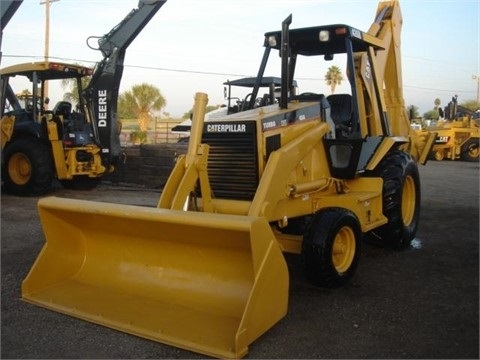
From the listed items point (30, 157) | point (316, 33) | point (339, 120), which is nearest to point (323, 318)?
point (339, 120)

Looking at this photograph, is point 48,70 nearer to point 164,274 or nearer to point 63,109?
point 63,109

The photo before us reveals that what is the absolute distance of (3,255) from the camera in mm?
5969

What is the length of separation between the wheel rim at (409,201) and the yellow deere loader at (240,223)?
0.45 meters

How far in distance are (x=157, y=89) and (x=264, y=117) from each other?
37346mm

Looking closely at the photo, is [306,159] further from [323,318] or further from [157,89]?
[157,89]

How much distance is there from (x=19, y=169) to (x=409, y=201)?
26.8 feet

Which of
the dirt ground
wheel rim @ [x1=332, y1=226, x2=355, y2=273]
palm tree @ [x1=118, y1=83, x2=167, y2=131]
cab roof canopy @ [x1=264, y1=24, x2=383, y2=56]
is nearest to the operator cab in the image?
cab roof canopy @ [x1=264, y1=24, x2=383, y2=56]

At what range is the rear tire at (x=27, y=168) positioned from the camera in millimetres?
10562

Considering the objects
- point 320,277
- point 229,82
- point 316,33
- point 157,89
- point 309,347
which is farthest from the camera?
point 157,89

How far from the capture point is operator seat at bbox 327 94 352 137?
6.09 metres

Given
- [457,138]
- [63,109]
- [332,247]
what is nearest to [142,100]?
[457,138]

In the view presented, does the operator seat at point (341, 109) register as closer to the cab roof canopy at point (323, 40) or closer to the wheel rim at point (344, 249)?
the cab roof canopy at point (323, 40)

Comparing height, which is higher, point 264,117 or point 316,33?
point 316,33

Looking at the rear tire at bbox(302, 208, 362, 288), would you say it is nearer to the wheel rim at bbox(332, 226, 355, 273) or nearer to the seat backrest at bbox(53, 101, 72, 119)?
the wheel rim at bbox(332, 226, 355, 273)
